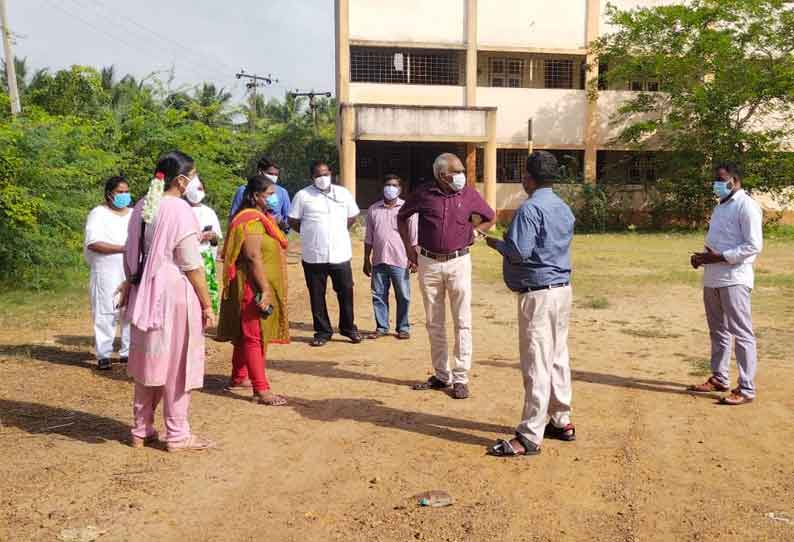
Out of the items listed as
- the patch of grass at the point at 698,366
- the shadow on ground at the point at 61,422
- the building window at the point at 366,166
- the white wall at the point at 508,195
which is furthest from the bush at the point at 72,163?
the building window at the point at 366,166

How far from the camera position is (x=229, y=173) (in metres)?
18.7

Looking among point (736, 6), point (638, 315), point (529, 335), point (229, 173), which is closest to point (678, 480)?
point (529, 335)

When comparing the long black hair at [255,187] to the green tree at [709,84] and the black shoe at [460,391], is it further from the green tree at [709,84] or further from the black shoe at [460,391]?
the green tree at [709,84]

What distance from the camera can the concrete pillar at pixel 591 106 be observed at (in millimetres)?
26094

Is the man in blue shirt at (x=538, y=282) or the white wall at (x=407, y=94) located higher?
the white wall at (x=407, y=94)

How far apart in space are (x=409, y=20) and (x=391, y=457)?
22992 mm

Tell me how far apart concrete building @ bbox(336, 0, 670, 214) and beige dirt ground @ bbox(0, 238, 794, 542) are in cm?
1746

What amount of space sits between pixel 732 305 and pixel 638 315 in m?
3.93

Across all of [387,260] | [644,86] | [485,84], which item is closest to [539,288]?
[387,260]

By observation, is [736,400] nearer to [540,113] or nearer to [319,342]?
[319,342]

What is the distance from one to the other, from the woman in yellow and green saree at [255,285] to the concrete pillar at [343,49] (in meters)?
20.3

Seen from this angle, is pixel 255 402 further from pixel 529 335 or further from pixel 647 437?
pixel 647 437

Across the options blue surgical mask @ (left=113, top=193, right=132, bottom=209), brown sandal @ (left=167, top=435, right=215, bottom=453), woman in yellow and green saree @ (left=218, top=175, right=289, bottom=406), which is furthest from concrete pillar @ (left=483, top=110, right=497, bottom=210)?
brown sandal @ (left=167, top=435, right=215, bottom=453)

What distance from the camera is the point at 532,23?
2597 cm
